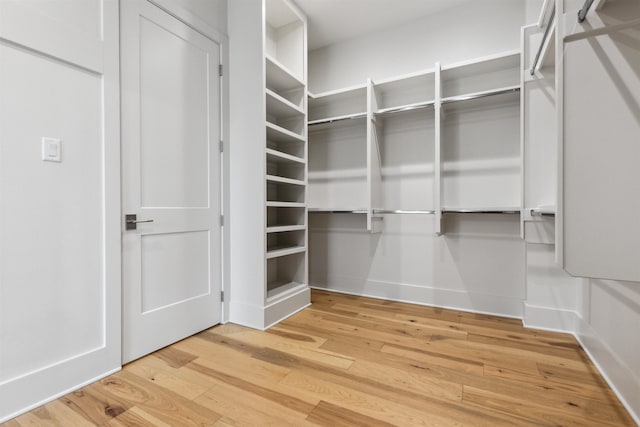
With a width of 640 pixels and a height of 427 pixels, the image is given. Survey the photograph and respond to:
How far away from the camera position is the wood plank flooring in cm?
130

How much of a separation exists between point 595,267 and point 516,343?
1.41 meters

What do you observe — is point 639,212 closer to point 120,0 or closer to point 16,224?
point 16,224

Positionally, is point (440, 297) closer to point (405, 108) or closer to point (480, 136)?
point (480, 136)

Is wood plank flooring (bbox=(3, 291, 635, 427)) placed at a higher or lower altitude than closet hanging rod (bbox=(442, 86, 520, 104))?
lower

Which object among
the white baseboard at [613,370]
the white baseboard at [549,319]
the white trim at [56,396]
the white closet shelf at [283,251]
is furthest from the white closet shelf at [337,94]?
the white trim at [56,396]

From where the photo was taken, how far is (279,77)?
2.59 metres

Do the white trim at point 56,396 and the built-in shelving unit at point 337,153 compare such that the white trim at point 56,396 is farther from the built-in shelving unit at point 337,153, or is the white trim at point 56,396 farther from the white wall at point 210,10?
the white wall at point 210,10

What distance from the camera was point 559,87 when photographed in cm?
95

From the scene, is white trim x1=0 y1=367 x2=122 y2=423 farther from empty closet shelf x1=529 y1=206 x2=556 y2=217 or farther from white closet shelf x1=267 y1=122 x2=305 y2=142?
empty closet shelf x1=529 y1=206 x2=556 y2=217

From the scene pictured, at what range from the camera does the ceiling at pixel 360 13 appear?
2.62m

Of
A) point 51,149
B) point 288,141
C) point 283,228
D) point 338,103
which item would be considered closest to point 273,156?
point 288,141

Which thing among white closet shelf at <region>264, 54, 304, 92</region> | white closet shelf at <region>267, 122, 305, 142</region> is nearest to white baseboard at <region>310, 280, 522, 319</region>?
white closet shelf at <region>267, 122, 305, 142</region>

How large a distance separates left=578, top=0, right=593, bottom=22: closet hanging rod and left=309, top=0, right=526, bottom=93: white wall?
1867 mm

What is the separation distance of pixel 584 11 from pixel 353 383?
176 cm
